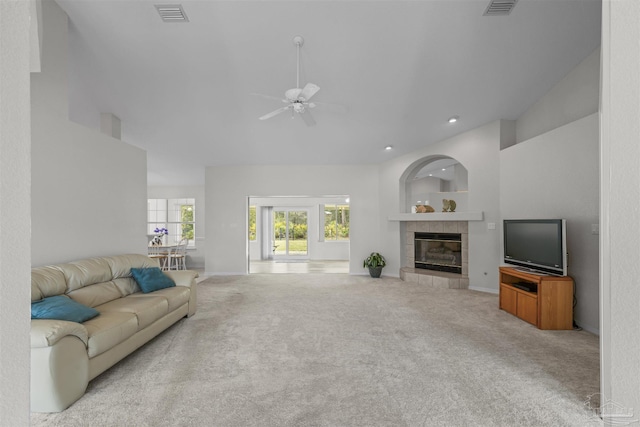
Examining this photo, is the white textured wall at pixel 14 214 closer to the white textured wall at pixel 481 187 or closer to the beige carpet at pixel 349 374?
the beige carpet at pixel 349 374

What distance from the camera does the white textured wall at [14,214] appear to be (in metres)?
0.61

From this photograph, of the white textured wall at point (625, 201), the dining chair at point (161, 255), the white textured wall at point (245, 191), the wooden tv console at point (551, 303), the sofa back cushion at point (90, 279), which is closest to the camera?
the white textured wall at point (625, 201)

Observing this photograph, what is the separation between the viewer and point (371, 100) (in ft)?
15.3

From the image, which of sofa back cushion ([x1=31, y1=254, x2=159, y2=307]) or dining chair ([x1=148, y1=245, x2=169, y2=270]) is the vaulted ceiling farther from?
dining chair ([x1=148, y1=245, x2=169, y2=270])

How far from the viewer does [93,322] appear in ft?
8.12

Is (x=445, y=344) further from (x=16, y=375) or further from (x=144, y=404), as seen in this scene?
(x=16, y=375)

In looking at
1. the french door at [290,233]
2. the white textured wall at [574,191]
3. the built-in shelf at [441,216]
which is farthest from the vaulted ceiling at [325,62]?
the french door at [290,233]

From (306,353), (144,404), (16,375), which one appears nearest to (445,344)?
(306,353)

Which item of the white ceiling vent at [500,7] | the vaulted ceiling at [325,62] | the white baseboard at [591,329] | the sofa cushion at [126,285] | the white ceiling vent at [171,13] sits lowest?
the white baseboard at [591,329]

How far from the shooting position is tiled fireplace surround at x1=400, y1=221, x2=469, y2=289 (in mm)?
5677

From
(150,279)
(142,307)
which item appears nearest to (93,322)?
(142,307)

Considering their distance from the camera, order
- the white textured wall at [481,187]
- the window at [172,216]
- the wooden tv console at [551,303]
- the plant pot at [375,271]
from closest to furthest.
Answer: the wooden tv console at [551,303] < the white textured wall at [481,187] < the plant pot at [375,271] < the window at [172,216]

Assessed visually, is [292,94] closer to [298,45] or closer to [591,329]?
[298,45]

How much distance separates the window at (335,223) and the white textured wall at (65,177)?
6828 mm
